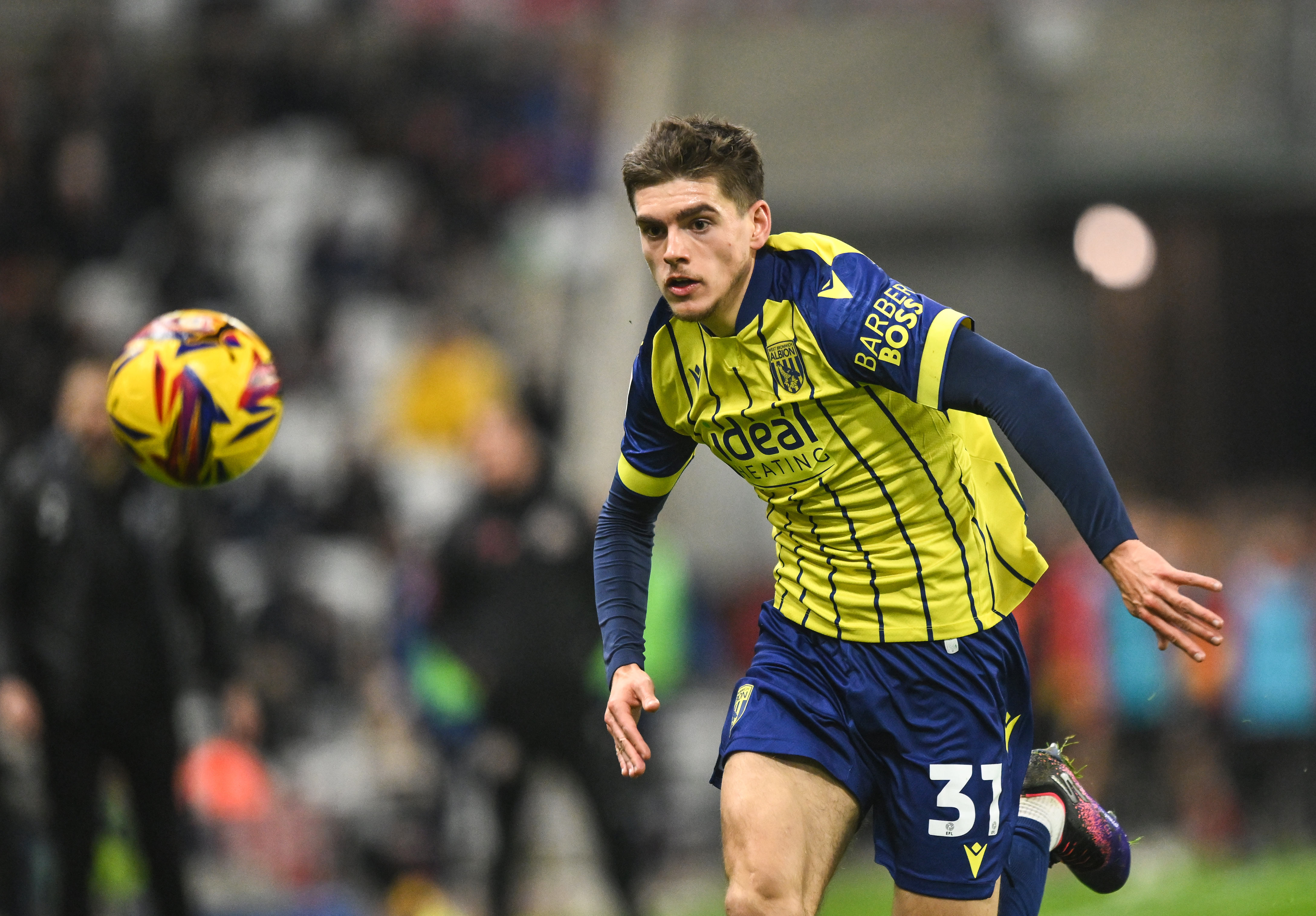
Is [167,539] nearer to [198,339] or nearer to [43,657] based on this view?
[43,657]

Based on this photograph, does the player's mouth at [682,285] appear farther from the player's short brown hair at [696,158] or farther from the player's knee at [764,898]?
the player's knee at [764,898]

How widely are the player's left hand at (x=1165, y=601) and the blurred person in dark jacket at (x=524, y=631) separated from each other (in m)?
4.43

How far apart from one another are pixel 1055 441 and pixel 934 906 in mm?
1219

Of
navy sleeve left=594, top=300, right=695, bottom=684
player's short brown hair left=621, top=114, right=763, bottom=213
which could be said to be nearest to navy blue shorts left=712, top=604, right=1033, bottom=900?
navy sleeve left=594, top=300, right=695, bottom=684

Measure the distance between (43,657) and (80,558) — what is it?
0.42m

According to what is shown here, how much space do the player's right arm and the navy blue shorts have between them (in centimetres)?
30

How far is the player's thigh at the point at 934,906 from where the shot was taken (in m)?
4.10

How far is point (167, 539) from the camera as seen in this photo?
6910mm

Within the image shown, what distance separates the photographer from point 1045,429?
378 cm

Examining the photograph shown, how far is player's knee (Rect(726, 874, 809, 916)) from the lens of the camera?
3807mm

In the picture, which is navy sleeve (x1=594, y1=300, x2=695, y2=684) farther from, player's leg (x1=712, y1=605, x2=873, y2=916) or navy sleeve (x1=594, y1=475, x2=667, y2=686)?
player's leg (x1=712, y1=605, x2=873, y2=916)

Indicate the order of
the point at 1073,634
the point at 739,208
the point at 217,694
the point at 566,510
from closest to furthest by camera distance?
the point at 739,208 < the point at 217,694 < the point at 566,510 < the point at 1073,634

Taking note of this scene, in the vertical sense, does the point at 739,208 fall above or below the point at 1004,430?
above

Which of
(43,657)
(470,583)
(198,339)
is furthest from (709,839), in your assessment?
(198,339)
